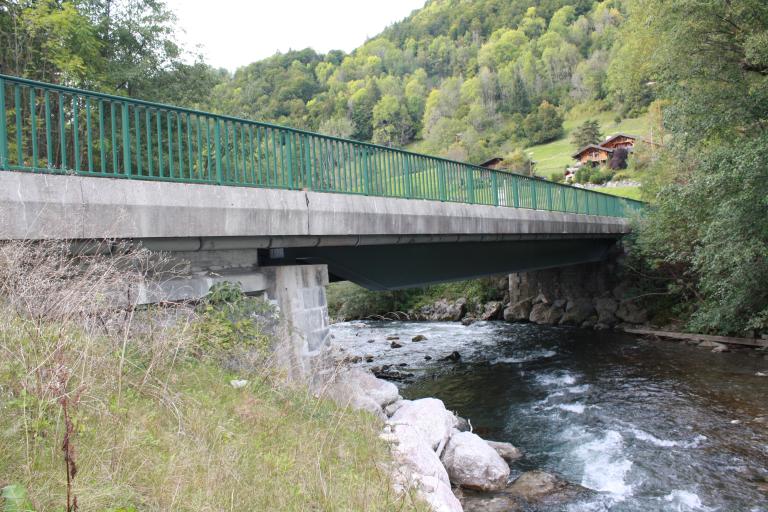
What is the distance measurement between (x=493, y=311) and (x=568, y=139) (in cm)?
6109

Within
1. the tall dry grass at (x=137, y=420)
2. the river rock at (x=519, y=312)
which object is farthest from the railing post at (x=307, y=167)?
the river rock at (x=519, y=312)

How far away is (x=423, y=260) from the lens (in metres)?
12.6

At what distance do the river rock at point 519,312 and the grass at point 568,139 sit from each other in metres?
35.5

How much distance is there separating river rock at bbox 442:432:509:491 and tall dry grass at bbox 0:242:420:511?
1.72 m

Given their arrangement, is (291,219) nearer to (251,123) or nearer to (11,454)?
(251,123)

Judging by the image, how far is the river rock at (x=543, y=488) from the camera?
6.73 m

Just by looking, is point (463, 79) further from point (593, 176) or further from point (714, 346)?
point (714, 346)

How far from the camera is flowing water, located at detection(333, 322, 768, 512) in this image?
23.0 ft

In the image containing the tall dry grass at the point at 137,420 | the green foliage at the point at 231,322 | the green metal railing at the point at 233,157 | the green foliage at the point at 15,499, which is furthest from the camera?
the green foliage at the point at 231,322

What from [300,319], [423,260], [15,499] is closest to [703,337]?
[423,260]

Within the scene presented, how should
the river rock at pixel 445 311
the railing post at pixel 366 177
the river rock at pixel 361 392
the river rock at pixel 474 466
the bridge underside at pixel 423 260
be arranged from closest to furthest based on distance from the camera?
the river rock at pixel 474 466, the river rock at pixel 361 392, the railing post at pixel 366 177, the bridge underside at pixel 423 260, the river rock at pixel 445 311

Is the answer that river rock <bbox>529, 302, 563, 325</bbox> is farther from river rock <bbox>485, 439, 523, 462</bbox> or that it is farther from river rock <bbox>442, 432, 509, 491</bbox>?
river rock <bbox>442, 432, 509, 491</bbox>

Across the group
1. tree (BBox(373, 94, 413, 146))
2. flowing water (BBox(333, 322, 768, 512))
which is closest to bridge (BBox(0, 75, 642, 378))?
flowing water (BBox(333, 322, 768, 512))

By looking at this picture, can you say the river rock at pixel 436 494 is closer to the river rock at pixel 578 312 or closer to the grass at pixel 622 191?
the river rock at pixel 578 312
